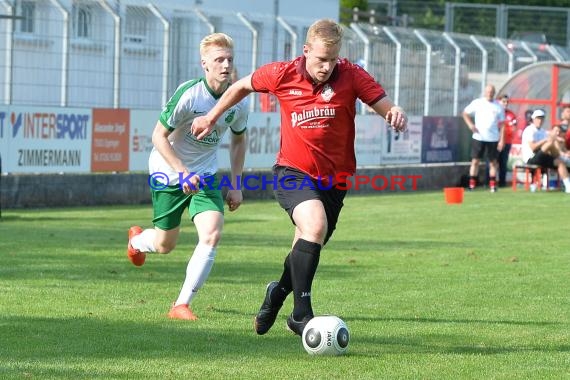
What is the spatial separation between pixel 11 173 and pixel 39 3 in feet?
8.46

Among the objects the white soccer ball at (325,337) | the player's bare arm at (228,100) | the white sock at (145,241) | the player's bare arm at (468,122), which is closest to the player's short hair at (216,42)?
the player's bare arm at (228,100)

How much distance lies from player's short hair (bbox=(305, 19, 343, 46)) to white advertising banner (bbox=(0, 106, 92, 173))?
1286 centimetres

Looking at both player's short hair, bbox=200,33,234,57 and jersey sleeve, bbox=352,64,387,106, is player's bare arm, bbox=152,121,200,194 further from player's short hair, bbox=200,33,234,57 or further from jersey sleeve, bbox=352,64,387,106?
jersey sleeve, bbox=352,64,387,106

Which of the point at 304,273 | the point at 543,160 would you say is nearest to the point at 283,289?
the point at 304,273

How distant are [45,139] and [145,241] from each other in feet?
35.2

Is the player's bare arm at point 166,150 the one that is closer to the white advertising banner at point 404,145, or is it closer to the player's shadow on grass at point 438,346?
the player's shadow on grass at point 438,346

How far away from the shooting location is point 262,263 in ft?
43.1

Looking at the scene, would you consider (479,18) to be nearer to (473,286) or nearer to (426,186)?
(426,186)

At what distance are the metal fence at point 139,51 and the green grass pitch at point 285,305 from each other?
301 cm

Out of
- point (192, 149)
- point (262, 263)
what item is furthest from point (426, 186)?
point (192, 149)

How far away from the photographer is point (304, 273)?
788 cm

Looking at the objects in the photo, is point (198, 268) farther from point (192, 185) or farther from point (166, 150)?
point (166, 150)

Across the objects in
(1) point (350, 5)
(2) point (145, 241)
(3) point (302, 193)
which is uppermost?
(1) point (350, 5)

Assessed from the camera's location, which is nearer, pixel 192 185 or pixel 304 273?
pixel 304 273
